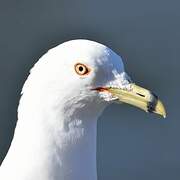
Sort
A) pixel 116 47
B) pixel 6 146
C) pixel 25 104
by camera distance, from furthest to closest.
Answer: pixel 116 47 → pixel 6 146 → pixel 25 104

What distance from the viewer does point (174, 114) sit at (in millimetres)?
7941

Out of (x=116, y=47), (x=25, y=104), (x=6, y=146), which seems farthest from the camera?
(x=116, y=47)

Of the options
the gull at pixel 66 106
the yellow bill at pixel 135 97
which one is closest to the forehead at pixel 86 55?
the gull at pixel 66 106

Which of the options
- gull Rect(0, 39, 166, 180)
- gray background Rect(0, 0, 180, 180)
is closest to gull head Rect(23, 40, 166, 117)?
gull Rect(0, 39, 166, 180)

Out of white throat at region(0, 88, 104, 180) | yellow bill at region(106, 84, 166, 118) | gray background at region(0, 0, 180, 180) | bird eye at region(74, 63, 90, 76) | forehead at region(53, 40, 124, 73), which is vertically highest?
gray background at region(0, 0, 180, 180)

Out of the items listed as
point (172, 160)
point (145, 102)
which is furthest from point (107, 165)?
point (145, 102)

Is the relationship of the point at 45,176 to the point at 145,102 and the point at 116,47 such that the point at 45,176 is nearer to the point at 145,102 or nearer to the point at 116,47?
the point at 145,102

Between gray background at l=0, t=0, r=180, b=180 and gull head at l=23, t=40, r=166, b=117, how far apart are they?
331 centimetres

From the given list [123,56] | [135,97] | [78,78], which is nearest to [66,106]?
[78,78]

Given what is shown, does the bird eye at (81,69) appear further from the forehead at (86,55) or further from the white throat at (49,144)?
the white throat at (49,144)

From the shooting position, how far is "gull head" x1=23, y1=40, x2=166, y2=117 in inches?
163

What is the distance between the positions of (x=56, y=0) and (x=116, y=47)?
774 mm

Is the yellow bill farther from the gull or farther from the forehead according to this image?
the forehead

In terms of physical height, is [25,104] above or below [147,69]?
below
